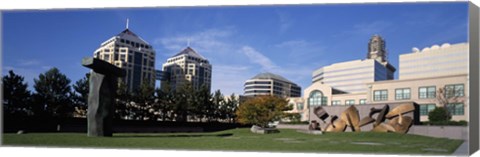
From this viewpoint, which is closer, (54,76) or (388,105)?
(388,105)

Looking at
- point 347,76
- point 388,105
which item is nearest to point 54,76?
point 388,105

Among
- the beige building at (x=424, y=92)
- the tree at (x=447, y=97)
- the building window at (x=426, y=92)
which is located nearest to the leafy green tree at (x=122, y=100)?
the beige building at (x=424, y=92)

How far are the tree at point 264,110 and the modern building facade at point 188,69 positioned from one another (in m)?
13.2

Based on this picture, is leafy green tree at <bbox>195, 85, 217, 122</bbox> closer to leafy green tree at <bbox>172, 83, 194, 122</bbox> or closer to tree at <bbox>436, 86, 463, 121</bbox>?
leafy green tree at <bbox>172, 83, 194, 122</bbox>

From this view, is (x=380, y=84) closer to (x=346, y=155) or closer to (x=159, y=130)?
(x=159, y=130)

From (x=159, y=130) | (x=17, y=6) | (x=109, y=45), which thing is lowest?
(x=159, y=130)

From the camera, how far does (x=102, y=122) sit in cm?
1878

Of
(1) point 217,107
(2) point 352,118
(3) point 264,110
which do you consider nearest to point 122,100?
(1) point 217,107

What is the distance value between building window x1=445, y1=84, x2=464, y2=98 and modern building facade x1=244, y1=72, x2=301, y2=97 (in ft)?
132

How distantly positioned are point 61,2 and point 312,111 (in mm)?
17203

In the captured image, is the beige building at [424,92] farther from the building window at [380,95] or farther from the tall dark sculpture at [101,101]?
the tall dark sculpture at [101,101]

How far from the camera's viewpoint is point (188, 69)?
61469 mm

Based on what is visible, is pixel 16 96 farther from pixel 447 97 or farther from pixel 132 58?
pixel 132 58

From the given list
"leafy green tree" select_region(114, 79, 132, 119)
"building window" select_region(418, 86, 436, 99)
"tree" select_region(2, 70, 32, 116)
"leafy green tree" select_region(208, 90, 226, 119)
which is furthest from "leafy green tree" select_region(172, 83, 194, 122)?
"building window" select_region(418, 86, 436, 99)
